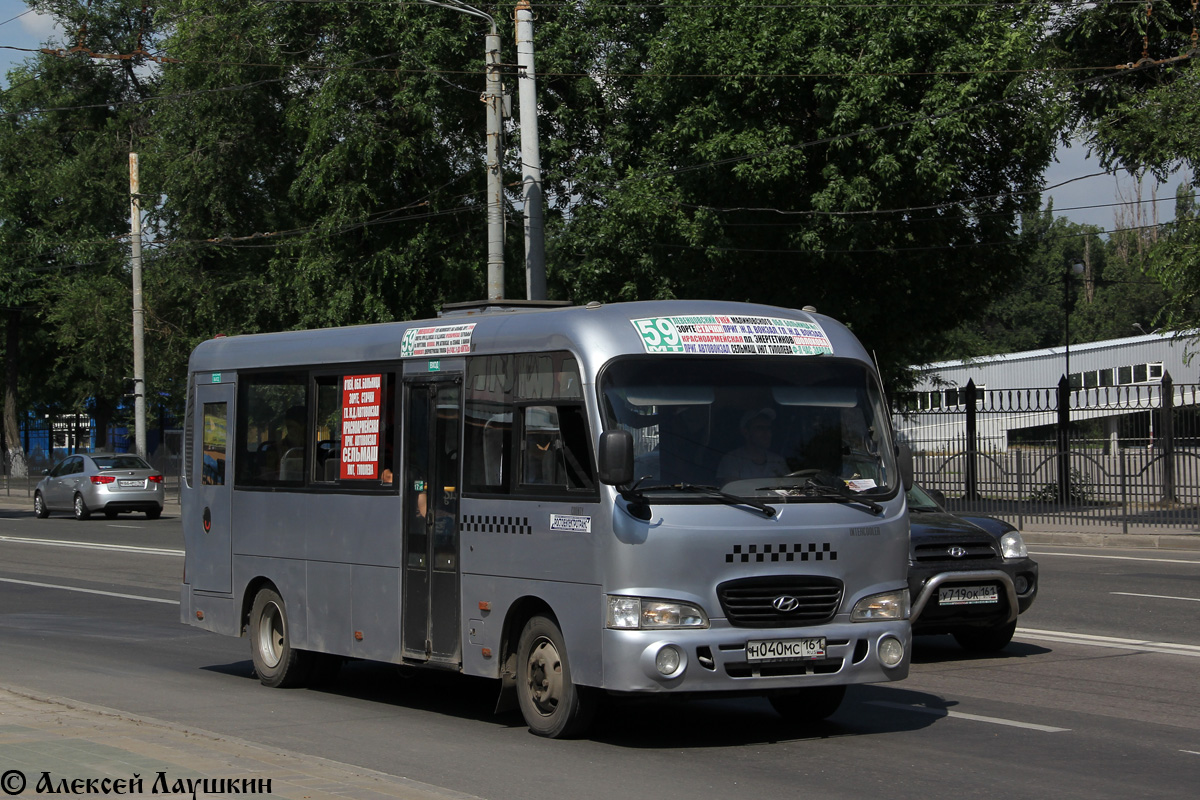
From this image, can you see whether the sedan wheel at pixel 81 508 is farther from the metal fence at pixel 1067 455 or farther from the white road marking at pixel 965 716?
the white road marking at pixel 965 716

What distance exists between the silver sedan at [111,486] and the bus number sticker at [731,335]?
29177 millimetres

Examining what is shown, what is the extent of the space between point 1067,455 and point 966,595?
1648 centimetres

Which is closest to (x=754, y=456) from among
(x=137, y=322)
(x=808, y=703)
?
(x=808, y=703)

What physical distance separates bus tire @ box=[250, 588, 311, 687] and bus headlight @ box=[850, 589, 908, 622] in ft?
15.2

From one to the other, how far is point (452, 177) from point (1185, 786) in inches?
1221

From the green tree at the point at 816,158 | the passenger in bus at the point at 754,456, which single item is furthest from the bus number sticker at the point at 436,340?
the green tree at the point at 816,158

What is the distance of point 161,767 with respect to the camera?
667cm

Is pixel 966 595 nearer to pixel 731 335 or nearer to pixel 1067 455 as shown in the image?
pixel 731 335

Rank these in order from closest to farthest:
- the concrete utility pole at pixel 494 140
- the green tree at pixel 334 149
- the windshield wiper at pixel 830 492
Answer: the windshield wiper at pixel 830 492, the concrete utility pole at pixel 494 140, the green tree at pixel 334 149

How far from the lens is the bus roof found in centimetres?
841

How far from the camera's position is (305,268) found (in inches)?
1409

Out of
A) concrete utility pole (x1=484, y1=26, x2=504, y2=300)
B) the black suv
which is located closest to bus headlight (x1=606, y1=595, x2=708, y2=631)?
the black suv

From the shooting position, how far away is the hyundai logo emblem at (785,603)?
811 cm

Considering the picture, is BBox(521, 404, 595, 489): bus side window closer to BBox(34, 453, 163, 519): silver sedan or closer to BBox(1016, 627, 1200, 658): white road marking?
BBox(1016, 627, 1200, 658): white road marking
